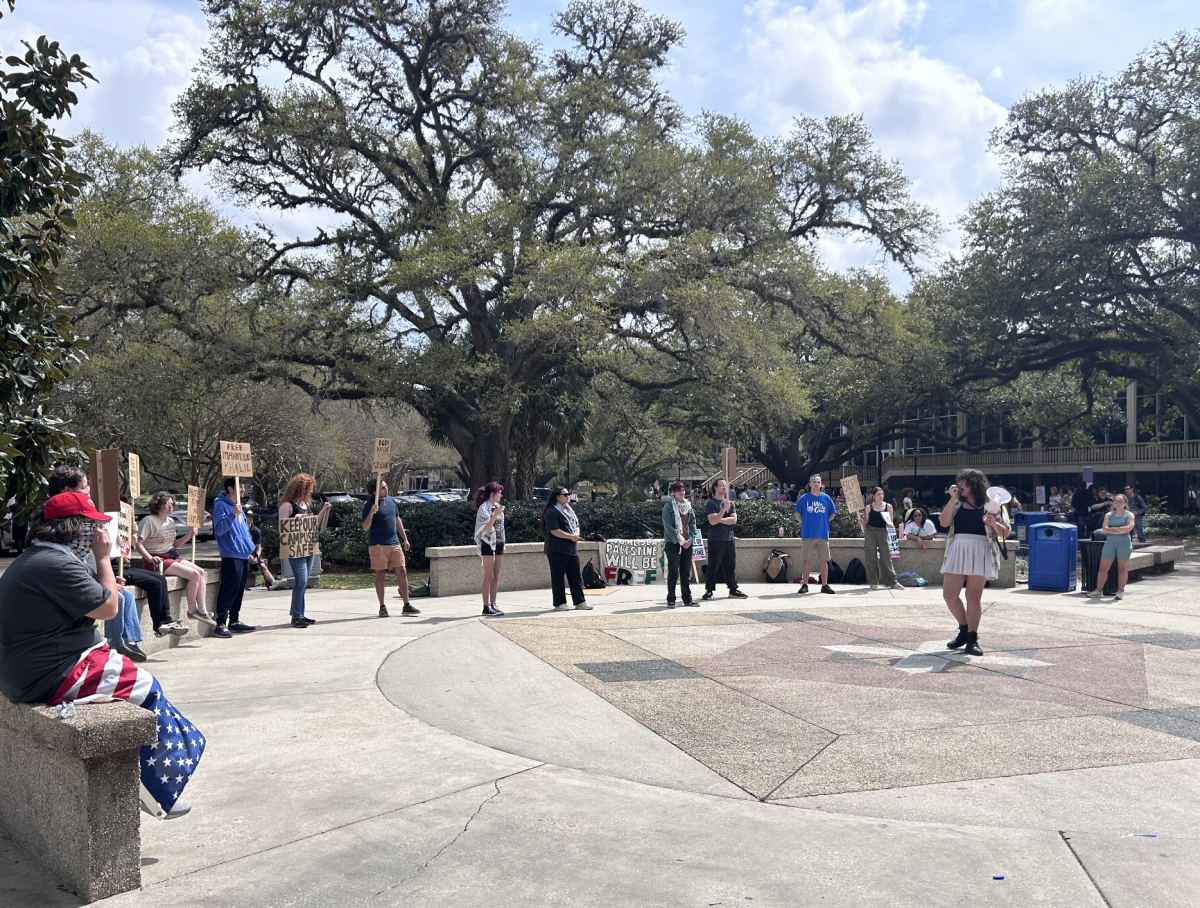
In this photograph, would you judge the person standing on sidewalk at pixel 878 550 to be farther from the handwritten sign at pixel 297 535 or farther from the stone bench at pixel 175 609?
the stone bench at pixel 175 609

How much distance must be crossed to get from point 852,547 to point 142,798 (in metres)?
14.4

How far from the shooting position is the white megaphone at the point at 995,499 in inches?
361

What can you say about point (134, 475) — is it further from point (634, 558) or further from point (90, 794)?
point (634, 558)

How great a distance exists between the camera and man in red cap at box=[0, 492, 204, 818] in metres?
4.10

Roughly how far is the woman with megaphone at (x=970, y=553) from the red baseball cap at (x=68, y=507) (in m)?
7.16

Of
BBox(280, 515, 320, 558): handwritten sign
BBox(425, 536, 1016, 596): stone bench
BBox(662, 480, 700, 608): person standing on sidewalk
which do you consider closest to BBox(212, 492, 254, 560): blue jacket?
BBox(280, 515, 320, 558): handwritten sign

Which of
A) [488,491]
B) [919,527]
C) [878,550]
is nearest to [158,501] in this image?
[488,491]

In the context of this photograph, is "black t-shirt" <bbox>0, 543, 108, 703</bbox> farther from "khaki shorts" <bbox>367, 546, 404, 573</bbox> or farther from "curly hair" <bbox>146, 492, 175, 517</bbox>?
"khaki shorts" <bbox>367, 546, 404, 573</bbox>

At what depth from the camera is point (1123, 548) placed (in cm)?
1448

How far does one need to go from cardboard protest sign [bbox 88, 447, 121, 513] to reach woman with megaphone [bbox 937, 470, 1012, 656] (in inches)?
281

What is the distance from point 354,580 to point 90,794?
14.4m

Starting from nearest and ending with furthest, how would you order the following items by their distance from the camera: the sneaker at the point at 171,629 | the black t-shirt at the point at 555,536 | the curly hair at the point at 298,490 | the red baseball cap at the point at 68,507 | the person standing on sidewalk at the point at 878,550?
the red baseball cap at the point at 68,507 → the sneaker at the point at 171,629 → the curly hair at the point at 298,490 → the black t-shirt at the point at 555,536 → the person standing on sidewalk at the point at 878,550

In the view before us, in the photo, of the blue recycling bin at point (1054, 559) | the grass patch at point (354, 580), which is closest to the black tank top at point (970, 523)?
the blue recycling bin at point (1054, 559)

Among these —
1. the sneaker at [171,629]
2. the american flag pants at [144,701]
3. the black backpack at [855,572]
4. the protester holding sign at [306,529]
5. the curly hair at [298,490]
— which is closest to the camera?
the american flag pants at [144,701]
